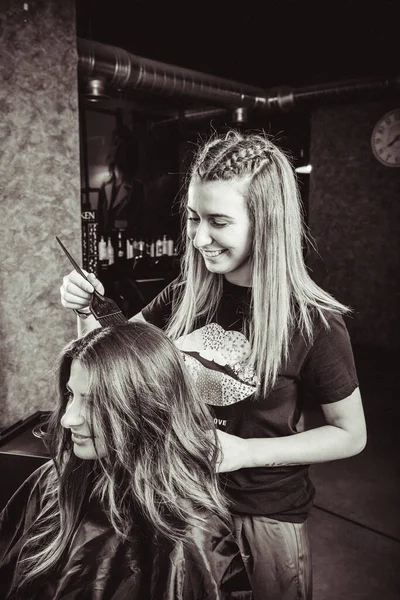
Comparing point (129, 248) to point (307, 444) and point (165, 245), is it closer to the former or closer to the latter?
point (165, 245)

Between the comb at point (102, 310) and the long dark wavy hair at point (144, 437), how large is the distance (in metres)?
0.03

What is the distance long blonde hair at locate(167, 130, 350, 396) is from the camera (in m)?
1.20

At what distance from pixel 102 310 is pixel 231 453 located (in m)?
0.46

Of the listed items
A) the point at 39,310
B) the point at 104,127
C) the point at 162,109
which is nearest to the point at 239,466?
the point at 39,310

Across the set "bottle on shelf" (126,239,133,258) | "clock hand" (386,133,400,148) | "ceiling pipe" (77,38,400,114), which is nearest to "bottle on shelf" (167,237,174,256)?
"bottle on shelf" (126,239,133,258)

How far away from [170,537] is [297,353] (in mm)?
520

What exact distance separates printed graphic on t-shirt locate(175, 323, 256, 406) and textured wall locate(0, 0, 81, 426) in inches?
73.1

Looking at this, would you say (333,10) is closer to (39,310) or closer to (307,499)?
(39,310)

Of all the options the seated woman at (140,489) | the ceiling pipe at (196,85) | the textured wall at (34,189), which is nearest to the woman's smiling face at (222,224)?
the seated woman at (140,489)

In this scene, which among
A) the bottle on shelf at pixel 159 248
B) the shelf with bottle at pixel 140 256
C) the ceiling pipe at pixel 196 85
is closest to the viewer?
the ceiling pipe at pixel 196 85

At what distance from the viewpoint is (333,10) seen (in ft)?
15.2

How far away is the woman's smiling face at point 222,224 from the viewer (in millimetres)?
1187

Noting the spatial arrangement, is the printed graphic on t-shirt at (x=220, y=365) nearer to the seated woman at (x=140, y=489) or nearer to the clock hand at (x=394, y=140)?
the seated woman at (x=140, y=489)

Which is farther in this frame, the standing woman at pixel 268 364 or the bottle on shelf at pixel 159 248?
the bottle on shelf at pixel 159 248
